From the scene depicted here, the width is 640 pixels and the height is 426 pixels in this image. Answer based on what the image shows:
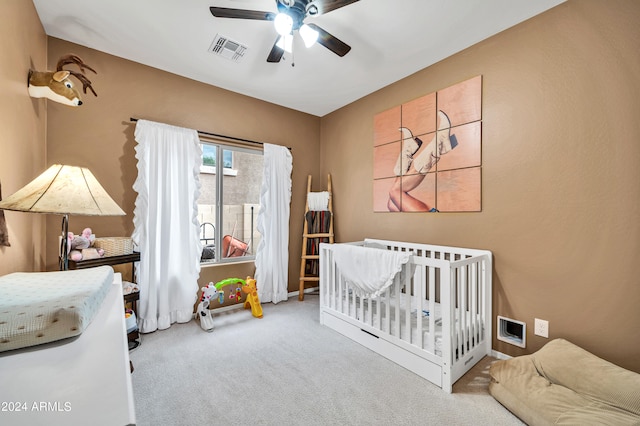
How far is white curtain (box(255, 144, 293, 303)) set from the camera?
10.9 feet

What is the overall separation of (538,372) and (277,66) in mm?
3069

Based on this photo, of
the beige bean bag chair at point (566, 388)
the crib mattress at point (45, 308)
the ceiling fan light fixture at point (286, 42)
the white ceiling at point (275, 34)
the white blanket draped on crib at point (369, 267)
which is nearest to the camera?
the crib mattress at point (45, 308)

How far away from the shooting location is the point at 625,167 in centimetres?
165

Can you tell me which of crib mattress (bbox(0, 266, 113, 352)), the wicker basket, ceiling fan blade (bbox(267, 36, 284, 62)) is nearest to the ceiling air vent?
ceiling fan blade (bbox(267, 36, 284, 62))

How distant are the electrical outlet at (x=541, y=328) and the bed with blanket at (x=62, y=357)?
2.45m

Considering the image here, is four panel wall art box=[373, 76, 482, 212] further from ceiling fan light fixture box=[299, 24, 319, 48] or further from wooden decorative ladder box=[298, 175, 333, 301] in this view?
ceiling fan light fixture box=[299, 24, 319, 48]

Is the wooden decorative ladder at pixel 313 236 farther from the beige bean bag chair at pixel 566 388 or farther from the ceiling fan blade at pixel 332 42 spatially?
the beige bean bag chair at pixel 566 388

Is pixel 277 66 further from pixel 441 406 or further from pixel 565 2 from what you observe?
pixel 441 406

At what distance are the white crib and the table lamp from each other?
1.83 m

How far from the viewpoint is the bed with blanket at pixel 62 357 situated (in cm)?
39

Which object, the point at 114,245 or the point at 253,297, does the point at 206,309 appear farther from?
the point at 114,245

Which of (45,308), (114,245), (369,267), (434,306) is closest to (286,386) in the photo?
(369,267)

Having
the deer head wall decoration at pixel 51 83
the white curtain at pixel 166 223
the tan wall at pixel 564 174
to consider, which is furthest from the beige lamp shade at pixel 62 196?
the tan wall at pixel 564 174

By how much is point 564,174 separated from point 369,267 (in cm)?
147
